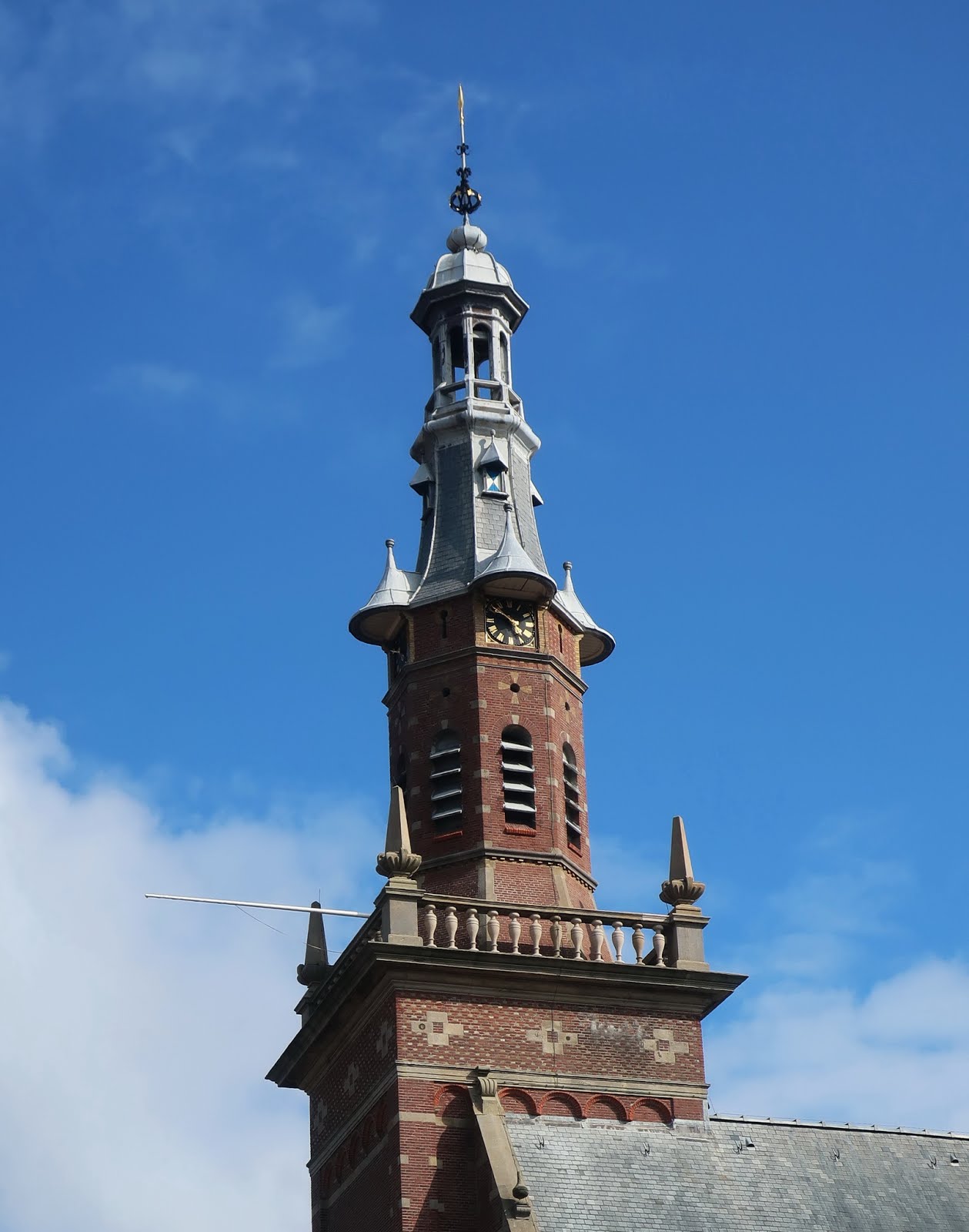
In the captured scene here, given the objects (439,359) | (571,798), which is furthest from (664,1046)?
(439,359)

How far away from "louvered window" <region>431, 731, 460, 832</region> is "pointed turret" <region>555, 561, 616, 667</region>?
4488 millimetres

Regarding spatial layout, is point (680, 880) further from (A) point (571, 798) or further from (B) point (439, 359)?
(B) point (439, 359)

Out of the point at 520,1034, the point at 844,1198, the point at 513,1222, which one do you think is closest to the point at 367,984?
the point at 520,1034

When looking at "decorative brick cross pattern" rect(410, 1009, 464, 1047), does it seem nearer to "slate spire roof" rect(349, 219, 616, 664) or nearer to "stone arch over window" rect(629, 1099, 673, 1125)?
"stone arch over window" rect(629, 1099, 673, 1125)

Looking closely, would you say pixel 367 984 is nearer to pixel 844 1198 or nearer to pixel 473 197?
pixel 844 1198

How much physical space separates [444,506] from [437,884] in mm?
9609

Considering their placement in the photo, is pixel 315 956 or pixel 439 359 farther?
pixel 439 359

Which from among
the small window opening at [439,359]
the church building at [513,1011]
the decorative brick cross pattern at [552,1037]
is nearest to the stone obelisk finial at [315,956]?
the church building at [513,1011]

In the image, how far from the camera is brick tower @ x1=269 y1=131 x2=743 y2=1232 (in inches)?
1736

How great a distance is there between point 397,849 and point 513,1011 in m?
3.85

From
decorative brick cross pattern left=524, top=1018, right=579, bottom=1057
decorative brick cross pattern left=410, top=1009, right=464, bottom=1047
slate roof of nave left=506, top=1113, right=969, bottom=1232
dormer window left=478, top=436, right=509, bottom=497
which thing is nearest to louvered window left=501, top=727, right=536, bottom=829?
decorative brick cross pattern left=524, top=1018, right=579, bottom=1057

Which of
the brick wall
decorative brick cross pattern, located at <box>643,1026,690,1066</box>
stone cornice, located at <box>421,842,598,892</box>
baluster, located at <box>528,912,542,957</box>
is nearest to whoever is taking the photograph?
baluster, located at <box>528,912,542,957</box>

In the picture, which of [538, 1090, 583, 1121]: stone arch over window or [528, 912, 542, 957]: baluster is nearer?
[538, 1090, 583, 1121]: stone arch over window

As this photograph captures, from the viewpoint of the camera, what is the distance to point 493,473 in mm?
53969
